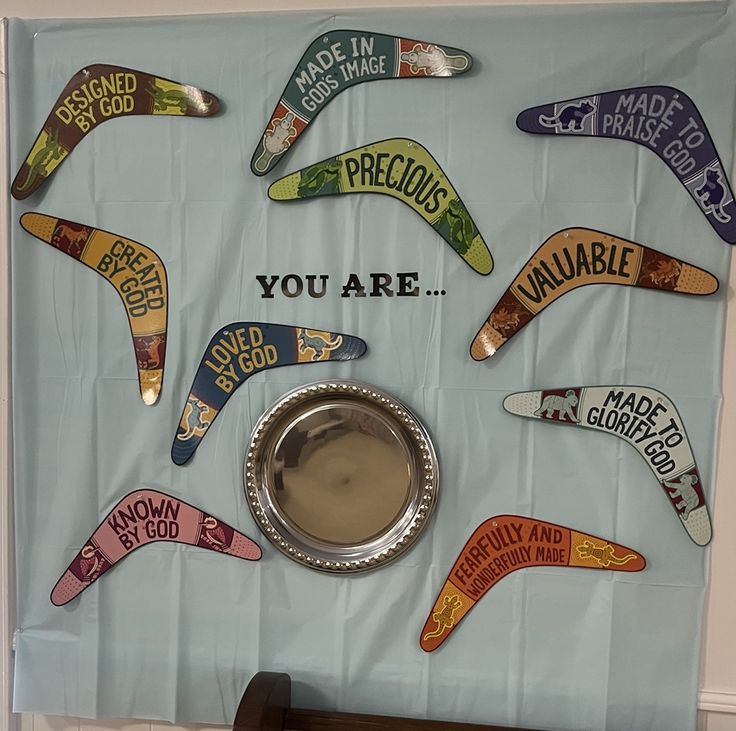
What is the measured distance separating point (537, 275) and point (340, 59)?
52cm

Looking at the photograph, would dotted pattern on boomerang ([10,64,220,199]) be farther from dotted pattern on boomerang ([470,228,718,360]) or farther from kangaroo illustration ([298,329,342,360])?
dotted pattern on boomerang ([470,228,718,360])

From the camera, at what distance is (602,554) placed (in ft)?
4.28

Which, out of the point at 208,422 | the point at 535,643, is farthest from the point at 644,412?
the point at 208,422

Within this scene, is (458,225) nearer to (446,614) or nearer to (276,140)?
(276,140)

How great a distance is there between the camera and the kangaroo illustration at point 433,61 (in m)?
1.27

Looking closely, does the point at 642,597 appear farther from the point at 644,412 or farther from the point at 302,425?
the point at 302,425

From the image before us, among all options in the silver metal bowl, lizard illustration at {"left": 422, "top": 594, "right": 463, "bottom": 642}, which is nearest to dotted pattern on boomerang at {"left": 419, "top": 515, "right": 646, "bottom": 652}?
lizard illustration at {"left": 422, "top": 594, "right": 463, "bottom": 642}

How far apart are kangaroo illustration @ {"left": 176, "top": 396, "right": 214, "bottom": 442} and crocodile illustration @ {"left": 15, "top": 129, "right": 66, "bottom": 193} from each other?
515mm

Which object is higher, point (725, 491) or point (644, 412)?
point (644, 412)

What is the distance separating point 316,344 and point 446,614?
556 millimetres

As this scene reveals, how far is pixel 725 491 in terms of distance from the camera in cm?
129

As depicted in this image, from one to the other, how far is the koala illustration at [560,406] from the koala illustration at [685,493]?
0.21m

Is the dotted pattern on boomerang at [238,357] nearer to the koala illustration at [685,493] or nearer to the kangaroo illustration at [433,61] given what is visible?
the kangaroo illustration at [433,61]

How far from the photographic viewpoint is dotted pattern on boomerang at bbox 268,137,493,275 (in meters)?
1.30
